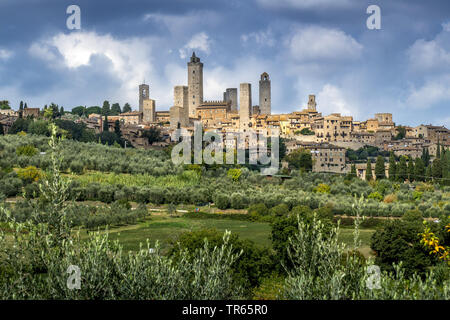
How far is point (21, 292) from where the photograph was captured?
30.9 ft

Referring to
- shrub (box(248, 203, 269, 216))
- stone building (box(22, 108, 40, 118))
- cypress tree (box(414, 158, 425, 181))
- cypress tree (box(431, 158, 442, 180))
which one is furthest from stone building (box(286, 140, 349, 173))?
stone building (box(22, 108, 40, 118))

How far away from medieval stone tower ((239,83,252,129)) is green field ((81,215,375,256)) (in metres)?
79.5

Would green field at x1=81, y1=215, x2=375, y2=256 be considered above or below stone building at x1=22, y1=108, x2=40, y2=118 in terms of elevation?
below

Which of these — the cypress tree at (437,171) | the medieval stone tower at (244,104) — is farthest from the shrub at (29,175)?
the medieval stone tower at (244,104)

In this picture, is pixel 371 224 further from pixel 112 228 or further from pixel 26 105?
pixel 26 105

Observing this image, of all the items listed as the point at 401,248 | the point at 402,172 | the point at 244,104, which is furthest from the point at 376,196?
the point at 244,104

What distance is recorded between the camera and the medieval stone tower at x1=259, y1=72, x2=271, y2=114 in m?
129

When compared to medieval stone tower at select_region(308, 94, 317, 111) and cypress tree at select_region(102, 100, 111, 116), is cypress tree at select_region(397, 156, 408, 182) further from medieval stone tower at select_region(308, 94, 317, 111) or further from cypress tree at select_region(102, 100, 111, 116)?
cypress tree at select_region(102, 100, 111, 116)

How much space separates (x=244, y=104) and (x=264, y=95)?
1421 cm

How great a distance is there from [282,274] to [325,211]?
16819 mm

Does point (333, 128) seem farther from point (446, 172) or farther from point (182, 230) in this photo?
point (182, 230)

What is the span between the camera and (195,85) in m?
129

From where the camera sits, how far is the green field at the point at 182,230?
2562 cm
